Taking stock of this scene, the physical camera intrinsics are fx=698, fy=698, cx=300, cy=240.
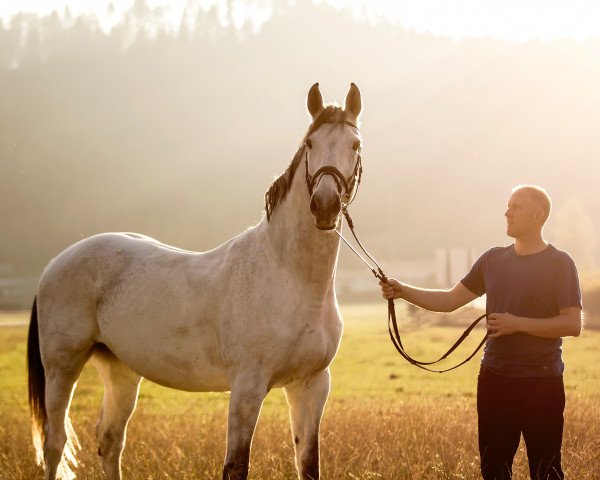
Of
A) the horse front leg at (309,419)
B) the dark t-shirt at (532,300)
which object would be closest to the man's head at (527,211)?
→ the dark t-shirt at (532,300)

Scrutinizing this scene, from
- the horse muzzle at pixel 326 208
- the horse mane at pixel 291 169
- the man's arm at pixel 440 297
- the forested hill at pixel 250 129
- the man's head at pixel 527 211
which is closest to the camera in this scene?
the horse muzzle at pixel 326 208

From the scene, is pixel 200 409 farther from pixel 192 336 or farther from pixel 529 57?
pixel 529 57

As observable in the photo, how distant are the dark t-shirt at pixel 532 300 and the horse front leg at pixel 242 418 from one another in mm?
1571

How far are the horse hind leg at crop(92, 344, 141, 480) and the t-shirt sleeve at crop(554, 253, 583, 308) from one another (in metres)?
3.92

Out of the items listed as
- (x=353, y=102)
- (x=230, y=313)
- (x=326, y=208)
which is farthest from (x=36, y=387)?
(x=353, y=102)

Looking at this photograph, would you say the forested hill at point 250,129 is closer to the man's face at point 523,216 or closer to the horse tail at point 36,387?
the horse tail at point 36,387

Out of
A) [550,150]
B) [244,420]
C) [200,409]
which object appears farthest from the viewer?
[550,150]

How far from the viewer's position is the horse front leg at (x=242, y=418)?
473cm

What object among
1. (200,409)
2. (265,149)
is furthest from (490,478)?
(265,149)

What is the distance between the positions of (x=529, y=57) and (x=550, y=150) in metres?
52.1

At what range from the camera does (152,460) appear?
7.10 m

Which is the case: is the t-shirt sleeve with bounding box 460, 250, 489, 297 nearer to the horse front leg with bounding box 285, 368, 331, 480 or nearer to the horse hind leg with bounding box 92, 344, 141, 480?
the horse front leg with bounding box 285, 368, 331, 480

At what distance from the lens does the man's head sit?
4.50 meters

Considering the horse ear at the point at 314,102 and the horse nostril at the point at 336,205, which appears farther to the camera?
the horse ear at the point at 314,102
